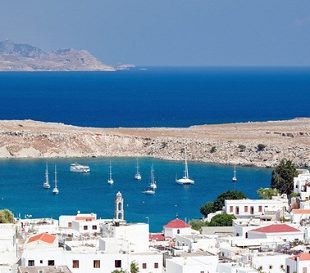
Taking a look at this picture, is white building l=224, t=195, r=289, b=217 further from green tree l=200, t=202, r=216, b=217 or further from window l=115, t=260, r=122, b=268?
window l=115, t=260, r=122, b=268

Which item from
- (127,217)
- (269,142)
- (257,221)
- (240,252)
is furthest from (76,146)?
(240,252)

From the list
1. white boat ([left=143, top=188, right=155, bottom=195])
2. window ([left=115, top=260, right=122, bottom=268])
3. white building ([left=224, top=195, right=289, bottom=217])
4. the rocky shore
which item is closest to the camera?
window ([left=115, top=260, right=122, bottom=268])

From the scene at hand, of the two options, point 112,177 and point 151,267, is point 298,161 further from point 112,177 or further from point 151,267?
point 151,267

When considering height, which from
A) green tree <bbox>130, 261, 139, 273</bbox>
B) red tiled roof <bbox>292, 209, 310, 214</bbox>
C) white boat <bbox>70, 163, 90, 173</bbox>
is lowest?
white boat <bbox>70, 163, 90, 173</bbox>

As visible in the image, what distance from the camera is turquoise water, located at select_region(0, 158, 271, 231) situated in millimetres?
77125

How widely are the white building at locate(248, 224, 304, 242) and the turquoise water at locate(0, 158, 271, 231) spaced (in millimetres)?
19268

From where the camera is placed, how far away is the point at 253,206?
59031 millimetres

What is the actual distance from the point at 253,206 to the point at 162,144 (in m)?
59.5

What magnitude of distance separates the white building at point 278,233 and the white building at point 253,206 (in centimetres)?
954

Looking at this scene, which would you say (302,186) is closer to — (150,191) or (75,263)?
(150,191)

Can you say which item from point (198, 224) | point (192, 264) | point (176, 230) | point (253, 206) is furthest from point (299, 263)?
point (253, 206)

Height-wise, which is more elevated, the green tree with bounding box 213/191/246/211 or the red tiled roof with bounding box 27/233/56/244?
the red tiled roof with bounding box 27/233/56/244

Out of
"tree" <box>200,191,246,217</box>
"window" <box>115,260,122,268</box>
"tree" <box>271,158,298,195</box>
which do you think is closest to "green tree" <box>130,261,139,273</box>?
"window" <box>115,260,122,268</box>

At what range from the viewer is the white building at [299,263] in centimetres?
3769
